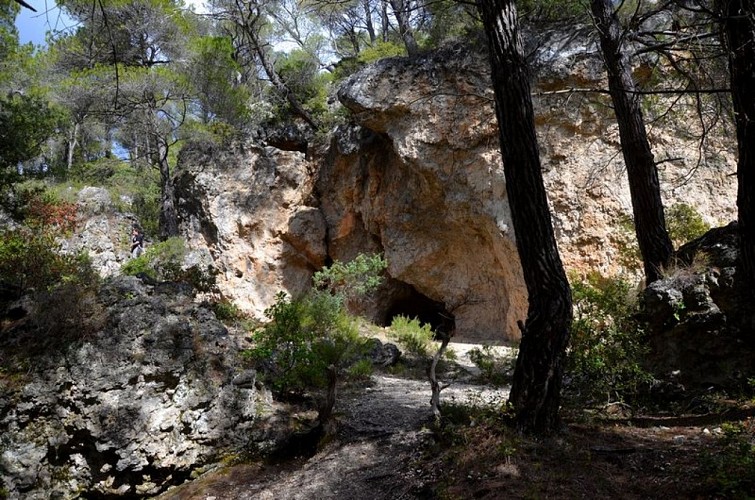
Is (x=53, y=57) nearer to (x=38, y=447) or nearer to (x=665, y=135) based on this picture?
(x=38, y=447)

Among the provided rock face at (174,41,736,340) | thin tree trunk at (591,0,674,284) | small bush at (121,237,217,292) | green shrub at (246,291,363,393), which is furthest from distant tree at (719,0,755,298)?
small bush at (121,237,217,292)

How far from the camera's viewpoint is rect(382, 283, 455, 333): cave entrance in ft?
46.6

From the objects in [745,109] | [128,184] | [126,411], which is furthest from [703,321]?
[128,184]

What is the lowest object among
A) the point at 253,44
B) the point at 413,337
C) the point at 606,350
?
the point at 413,337

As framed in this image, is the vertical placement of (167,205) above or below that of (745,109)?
above

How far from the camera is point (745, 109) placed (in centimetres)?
313

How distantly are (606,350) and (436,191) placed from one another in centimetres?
717

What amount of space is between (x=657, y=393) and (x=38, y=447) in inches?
237

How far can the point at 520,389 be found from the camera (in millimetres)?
3809

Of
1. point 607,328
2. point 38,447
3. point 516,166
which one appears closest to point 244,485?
point 38,447

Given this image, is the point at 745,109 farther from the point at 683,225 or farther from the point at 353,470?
the point at 683,225

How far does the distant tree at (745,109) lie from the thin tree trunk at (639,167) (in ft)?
8.35

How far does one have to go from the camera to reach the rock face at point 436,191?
9430 millimetres

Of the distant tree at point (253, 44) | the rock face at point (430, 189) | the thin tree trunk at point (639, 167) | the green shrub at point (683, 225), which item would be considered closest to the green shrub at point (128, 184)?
the distant tree at point (253, 44)
